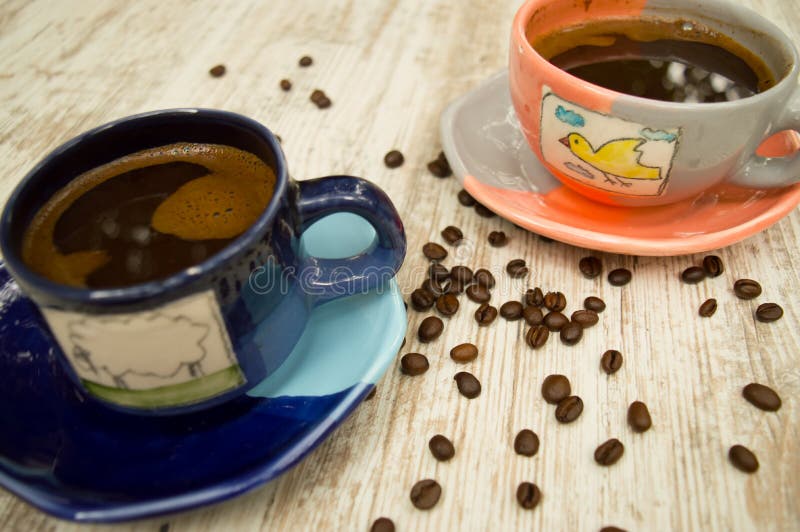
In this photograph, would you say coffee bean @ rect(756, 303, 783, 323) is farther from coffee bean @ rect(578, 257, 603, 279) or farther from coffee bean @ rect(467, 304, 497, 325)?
coffee bean @ rect(467, 304, 497, 325)

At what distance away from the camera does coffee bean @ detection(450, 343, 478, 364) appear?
3.51ft

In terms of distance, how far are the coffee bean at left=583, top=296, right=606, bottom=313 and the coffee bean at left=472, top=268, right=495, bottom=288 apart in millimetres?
158

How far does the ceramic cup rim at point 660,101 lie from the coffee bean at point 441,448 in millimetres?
547

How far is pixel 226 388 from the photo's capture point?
0.85 m

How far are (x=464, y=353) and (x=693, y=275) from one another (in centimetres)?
42

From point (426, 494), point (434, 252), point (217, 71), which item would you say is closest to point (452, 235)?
point (434, 252)

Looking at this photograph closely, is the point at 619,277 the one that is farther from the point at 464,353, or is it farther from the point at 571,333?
the point at 464,353

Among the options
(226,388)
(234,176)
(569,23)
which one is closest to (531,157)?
(569,23)

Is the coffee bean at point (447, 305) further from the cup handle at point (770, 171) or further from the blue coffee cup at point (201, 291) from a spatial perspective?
the cup handle at point (770, 171)

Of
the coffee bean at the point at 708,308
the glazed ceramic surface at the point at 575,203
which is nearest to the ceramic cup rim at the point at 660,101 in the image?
the glazed ceramic surface at the point at 575,203

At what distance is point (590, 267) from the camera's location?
1.21 meters

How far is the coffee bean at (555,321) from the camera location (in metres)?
1.11

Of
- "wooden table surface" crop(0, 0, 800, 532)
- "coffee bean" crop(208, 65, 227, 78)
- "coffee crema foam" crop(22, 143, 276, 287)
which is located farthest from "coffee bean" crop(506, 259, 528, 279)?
"coffee bean" crop(208, 65, 227, 78)

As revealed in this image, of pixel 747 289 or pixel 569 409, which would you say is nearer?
pixel 569 409
